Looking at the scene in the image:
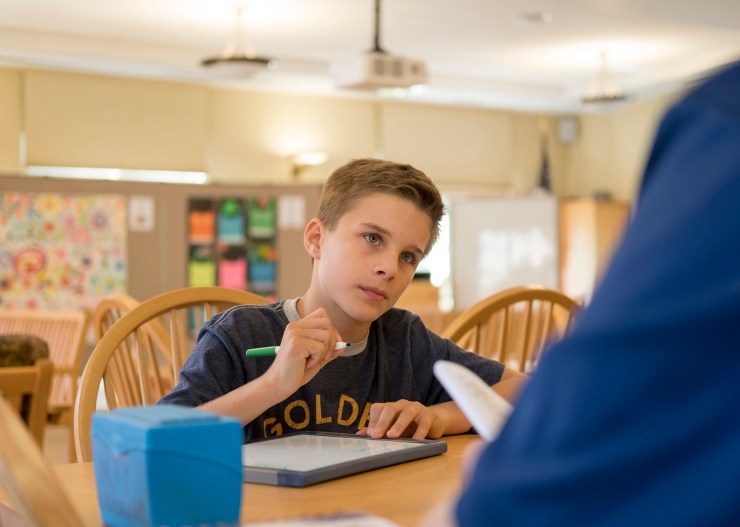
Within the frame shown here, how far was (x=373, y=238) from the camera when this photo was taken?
1426 millimetres

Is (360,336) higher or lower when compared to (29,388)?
higher

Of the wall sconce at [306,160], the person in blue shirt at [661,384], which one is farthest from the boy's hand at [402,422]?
the wall sconce at [306,160]

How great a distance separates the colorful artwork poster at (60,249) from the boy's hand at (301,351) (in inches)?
211

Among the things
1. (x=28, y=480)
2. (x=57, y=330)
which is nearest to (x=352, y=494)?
(x=28, y=480)

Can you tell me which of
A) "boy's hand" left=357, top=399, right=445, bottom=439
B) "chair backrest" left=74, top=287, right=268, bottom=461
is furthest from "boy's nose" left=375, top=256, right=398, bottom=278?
"chair backrest" left=74, top=287, right=268, bottom=461

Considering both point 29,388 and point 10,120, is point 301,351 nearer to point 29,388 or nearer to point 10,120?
point 29,388

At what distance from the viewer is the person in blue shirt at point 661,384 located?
1.26ft

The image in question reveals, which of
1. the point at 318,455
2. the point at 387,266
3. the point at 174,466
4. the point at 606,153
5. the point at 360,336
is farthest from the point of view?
the point at 606,153

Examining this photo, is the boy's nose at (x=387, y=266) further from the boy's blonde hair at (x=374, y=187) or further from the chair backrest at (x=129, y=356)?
the chair backrest at (x=129, y=356)

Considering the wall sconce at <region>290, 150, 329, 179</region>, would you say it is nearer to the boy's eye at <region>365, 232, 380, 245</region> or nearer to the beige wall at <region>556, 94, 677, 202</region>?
the beige wall at <region>556, 94, 677, 202</region>

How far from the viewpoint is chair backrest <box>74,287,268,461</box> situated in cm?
132

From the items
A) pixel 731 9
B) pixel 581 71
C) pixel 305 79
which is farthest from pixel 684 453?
pixel 581 71

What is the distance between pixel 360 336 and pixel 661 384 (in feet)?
3.75

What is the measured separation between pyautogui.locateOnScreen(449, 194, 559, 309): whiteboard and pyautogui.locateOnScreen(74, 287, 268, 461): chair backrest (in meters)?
7.11
